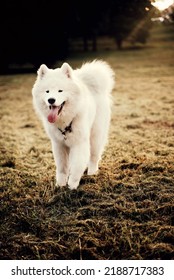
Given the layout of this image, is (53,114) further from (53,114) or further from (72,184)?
(72,184)

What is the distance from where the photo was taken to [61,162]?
4141 millimetres

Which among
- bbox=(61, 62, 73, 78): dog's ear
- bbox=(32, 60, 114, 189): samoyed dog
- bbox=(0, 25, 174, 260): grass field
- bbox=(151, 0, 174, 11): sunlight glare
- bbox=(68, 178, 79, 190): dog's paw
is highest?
bbox=(151, 0, 174, 11): sunlight glare

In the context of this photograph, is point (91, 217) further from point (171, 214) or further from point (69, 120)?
point (69, 120)

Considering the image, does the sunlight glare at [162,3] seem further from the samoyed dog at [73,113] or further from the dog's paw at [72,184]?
the dog's paw at [72,184]

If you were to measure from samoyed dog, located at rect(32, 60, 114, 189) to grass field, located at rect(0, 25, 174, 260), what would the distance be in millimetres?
280

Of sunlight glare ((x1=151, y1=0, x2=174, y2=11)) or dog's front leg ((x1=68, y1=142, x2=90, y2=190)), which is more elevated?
sunlight glare ((x1=151, y1=0, x2=174, y2=11))

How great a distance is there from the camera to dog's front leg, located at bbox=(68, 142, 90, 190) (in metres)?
3.86

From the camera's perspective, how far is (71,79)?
12.3 ft

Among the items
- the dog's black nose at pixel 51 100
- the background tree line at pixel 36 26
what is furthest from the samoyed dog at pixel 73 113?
the background tree line at pixel 36 26

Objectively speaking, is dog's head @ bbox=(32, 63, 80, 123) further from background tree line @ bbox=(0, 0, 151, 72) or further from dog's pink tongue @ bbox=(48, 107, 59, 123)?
background tree line @ bbox=(0, 0, 151, 72)

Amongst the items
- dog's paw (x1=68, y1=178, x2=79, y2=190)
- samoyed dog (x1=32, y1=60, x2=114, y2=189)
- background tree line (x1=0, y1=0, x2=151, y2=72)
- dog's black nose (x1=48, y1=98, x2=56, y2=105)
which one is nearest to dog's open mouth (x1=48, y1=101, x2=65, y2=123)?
samoyed dog (x1=32, y1=60, x2=114, y2=189)

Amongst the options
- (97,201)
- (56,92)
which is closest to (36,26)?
(56,92)

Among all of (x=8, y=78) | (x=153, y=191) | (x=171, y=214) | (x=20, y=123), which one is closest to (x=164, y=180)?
(x=153, y=191)

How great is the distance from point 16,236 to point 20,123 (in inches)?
185
